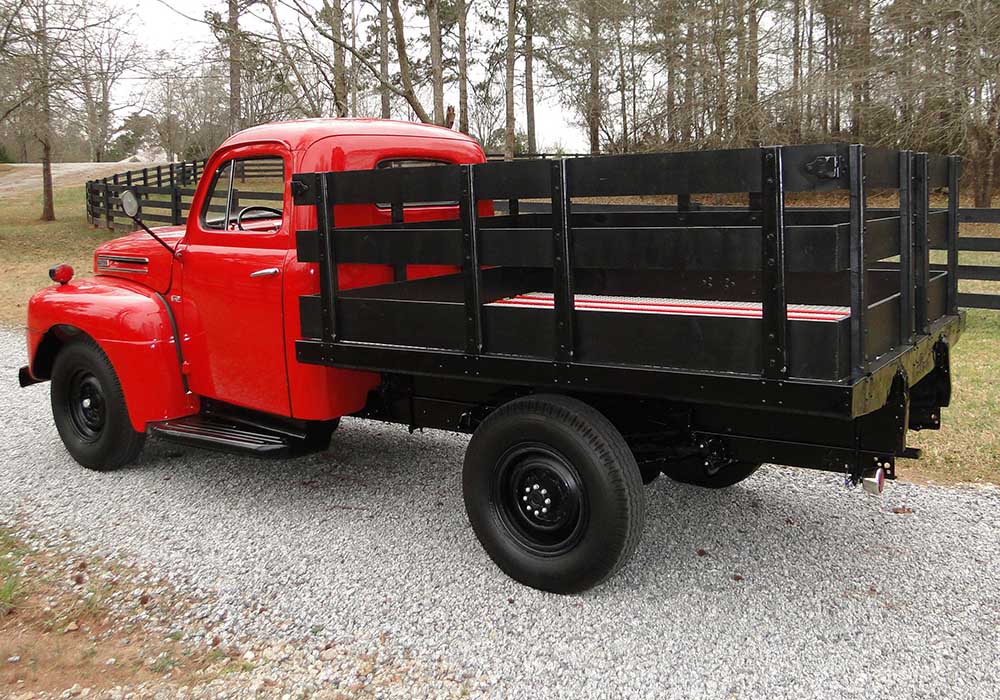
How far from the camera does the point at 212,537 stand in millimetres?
4520

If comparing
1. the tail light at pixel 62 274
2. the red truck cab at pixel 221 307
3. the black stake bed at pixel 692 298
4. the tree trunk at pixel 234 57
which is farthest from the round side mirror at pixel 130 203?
the tree trunk at pixel 234 57

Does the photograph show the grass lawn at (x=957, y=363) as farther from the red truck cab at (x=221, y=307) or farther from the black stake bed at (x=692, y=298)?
the red truck cab at (x=221, y=307)

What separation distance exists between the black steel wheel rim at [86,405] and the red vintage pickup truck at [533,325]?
0.05 feet

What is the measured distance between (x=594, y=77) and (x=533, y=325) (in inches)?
849

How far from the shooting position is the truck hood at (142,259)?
5.33m

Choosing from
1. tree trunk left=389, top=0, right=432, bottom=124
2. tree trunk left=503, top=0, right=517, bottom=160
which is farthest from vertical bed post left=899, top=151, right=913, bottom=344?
tree trunk left=503, top=0, right=517, bottom=160

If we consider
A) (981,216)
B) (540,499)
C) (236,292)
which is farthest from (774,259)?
(981,216)

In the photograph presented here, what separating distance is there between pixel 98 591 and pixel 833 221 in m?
3.90

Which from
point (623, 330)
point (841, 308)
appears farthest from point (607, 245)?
point (841, 308)

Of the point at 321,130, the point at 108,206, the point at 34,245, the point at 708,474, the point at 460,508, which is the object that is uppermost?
the point at 108,206

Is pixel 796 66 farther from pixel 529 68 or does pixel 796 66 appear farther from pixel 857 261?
pixel 857 261

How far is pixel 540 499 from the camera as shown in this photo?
380 cm

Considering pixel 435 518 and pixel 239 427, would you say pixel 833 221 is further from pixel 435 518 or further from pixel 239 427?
pixel 239 427

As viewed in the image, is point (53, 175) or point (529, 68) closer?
point (529, 68)
